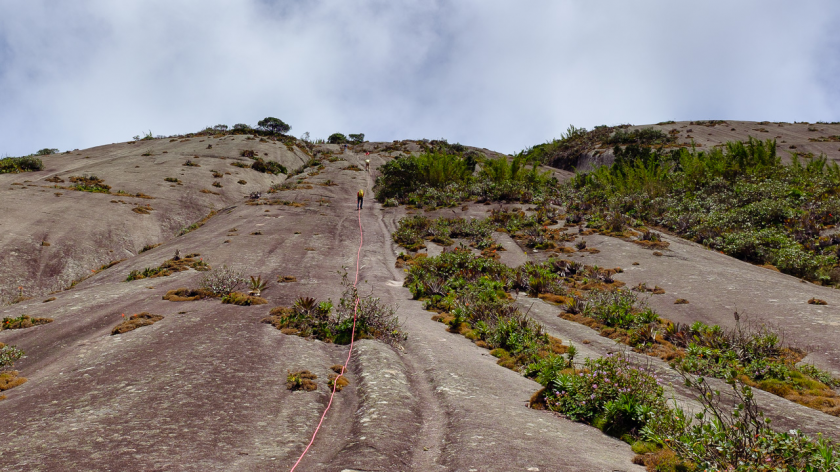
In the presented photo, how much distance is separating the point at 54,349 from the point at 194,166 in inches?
1190

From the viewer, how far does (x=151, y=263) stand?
13.8 m

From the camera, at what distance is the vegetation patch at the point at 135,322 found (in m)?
7.61

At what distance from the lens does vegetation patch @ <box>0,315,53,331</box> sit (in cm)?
828

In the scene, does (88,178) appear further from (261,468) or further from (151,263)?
(261,468)

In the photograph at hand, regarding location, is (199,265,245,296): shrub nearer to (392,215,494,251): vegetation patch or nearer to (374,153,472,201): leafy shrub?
(392,215,494,251): vegetation patch

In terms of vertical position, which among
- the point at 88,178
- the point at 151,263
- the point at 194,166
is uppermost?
the point at 194,166

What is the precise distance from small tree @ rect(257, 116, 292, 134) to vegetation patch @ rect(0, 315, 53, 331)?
260ft

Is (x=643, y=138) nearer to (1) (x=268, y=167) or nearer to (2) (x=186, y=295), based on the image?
(1) (x=268, y=167)

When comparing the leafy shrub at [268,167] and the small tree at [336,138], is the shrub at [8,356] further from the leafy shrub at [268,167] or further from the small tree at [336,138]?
the small tree at [336,138]

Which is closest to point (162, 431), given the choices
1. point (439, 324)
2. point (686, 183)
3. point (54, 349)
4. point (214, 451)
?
point (214, 451)

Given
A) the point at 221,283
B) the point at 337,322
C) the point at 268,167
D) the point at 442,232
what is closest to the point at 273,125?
the point at 268,167

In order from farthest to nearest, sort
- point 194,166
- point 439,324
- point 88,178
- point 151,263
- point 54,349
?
point 194,166, point 88,178, point 151,263, point 439,324, point 54,349

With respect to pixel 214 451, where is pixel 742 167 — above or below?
above

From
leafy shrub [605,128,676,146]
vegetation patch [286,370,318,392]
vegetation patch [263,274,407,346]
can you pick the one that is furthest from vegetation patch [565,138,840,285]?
leafy shrub [605,128,676,146]
